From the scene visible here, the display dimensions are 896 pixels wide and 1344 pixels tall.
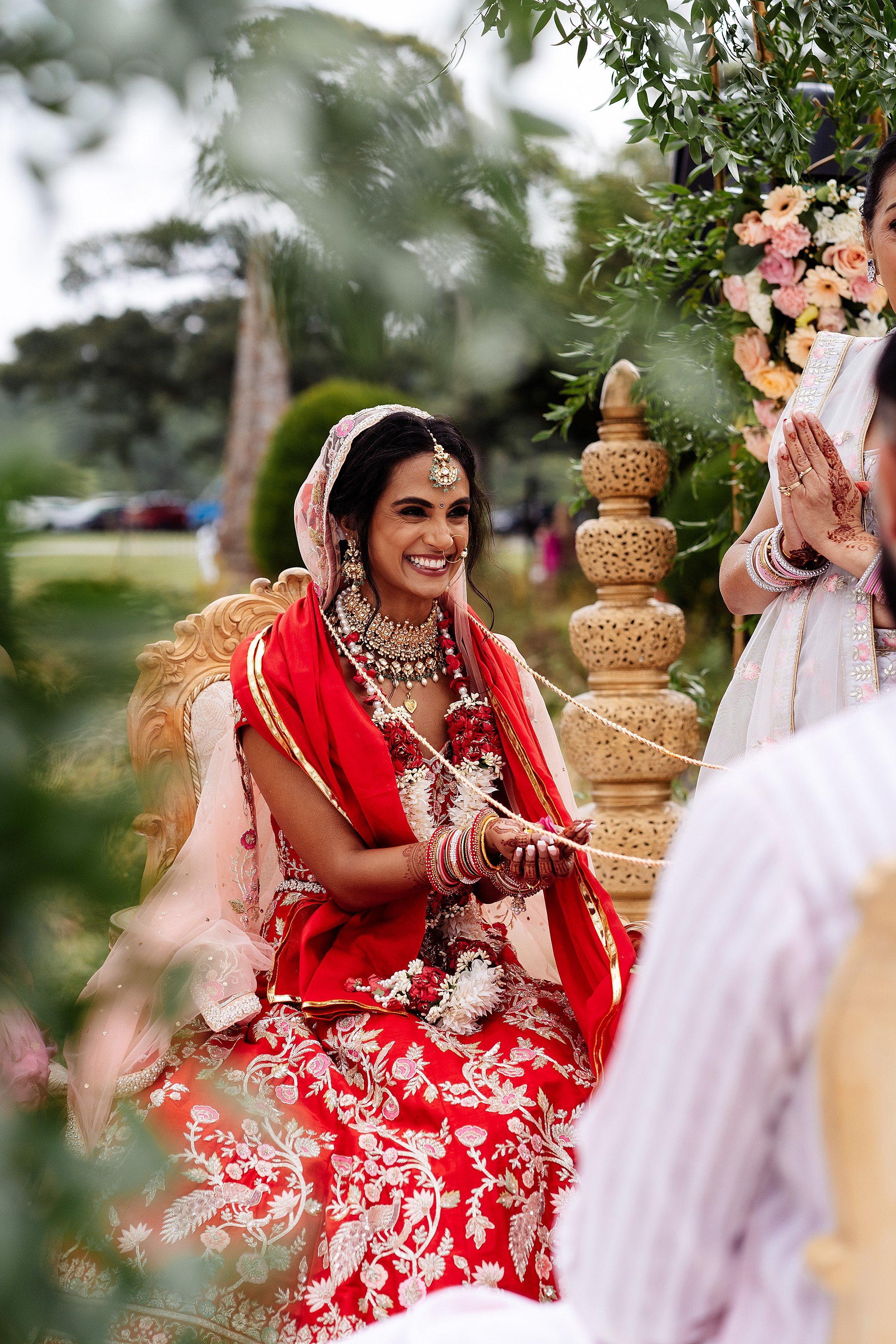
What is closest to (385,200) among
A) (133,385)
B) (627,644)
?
(133,385)

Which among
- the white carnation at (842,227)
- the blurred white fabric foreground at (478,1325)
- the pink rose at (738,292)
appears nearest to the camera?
the blurred white fabric foreground at (478,1325)

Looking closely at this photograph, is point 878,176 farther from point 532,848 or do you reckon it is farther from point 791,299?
point 532,848

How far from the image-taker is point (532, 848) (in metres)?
1.85

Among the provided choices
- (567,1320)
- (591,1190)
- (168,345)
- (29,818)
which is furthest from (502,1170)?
(168,345)

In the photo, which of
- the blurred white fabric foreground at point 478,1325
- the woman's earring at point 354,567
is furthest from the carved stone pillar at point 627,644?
the blurred white fabric foreground at point 478,1325

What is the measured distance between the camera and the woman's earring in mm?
2230

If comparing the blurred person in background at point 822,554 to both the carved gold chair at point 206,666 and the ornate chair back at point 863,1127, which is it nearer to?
the carved gold chair at point 206,666

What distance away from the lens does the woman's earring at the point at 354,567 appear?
2230 mm

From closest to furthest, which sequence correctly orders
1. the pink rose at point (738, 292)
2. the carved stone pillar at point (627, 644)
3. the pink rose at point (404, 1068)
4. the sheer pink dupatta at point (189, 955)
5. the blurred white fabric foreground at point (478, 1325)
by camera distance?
the sheer pink dupatta at point (189, 955) < the blurred white fabric foreground at point (478, 1325) < the pink rose at point (404, 1068) < the pink rose at point (738, 292) < the carved stone pillar at point (627, 644)

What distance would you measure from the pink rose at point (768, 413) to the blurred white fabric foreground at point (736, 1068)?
6.84ft

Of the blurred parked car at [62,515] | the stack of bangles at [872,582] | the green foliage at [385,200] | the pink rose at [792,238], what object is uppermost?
the pink rose at [792,238]

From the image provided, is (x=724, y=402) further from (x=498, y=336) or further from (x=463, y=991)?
(x=498, y=336)

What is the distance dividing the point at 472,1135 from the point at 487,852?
0.43 metres

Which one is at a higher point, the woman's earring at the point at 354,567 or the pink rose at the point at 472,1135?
the woman's earring at the point at 354,567
